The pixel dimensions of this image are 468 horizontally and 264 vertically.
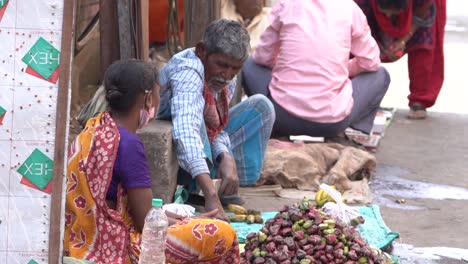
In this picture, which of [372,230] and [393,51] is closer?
[372,230]

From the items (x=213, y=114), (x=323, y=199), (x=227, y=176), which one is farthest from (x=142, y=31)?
(x=323, y=199)

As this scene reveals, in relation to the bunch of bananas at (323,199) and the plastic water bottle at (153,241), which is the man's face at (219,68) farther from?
the plastic water bottle at (153,241)

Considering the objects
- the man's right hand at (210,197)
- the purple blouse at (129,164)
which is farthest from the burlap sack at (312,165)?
the purple blouse at (129,164)

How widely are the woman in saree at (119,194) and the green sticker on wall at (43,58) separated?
0.77m

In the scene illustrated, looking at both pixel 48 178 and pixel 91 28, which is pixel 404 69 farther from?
pixel 48 178

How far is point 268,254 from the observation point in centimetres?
423

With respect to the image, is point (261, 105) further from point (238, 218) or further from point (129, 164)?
point (129, 164)

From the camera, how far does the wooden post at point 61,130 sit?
3014 millimetres

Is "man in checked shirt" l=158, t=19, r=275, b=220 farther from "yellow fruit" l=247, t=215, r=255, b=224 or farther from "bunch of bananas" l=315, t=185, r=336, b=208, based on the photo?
"bunch of bananas" l=315, t=185, r=336, b=208

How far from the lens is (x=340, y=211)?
488 cm

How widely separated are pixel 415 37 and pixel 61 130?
18.7 ft

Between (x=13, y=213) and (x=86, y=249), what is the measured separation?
80cm

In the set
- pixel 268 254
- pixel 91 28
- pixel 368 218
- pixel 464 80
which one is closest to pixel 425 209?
pixel 368 218

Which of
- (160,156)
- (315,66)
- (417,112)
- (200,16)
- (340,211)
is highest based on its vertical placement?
(200,16)
